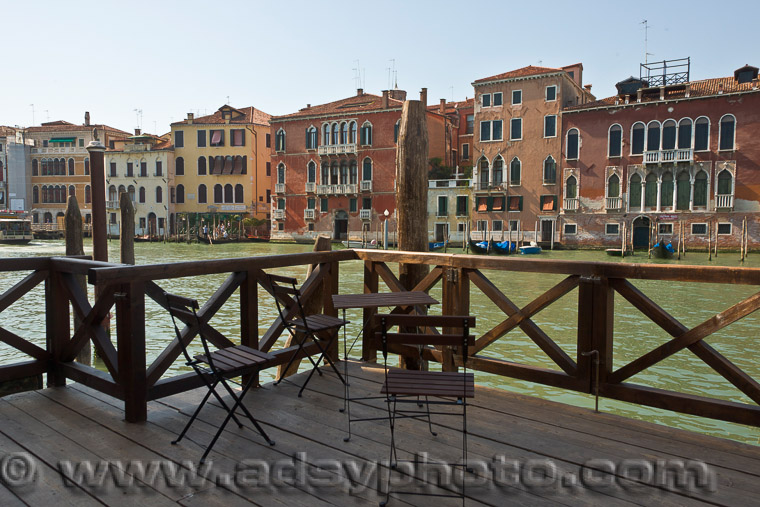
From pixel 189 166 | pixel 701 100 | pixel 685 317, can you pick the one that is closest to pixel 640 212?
pixel 701 100

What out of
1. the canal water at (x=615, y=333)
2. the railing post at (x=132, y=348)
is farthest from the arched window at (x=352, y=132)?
the railing post at (x=132, y=348)

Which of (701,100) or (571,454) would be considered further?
(701,100)

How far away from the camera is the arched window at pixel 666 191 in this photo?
2995 cm

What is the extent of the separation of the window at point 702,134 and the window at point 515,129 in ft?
29.5

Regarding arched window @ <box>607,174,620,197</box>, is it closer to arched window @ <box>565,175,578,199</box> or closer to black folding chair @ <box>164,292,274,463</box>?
arched window @ <box>565,175,578,199</box>

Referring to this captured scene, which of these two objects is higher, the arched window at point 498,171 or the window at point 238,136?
the window at point 238,136

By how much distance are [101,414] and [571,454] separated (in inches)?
99.9

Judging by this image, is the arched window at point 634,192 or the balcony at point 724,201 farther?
the arched window at point 634,192

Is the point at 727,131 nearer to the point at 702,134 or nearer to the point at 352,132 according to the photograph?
the point at 702,134

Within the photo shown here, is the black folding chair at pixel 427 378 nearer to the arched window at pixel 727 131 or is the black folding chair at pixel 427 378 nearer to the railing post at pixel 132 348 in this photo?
the railing post at pixel 132 348

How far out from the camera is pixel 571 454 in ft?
9.13

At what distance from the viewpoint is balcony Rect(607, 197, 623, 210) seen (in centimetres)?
3100

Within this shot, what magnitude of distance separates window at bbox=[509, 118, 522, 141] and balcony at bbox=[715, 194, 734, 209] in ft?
35.2

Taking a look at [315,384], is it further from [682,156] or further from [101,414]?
[682,156]
